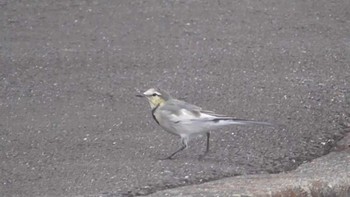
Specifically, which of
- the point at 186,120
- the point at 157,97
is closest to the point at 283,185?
the point at 186,120

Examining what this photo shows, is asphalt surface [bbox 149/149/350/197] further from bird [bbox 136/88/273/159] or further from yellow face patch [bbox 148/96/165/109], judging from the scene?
yellow face patch [bbox 148/96/165/109]

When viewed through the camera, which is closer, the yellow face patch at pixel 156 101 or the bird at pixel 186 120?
the bird at pixel 186 120

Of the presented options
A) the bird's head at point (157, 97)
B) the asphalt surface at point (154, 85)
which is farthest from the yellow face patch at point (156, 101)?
the asphalt surface at point (154, 85)

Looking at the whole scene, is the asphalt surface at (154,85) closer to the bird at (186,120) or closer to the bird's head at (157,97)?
the bird at (186,120)

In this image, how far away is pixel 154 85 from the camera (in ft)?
27.8

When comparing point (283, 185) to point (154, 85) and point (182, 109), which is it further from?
point (154, 85)

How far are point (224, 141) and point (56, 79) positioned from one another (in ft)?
7.10

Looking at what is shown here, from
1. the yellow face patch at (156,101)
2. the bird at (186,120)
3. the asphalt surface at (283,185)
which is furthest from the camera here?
the yellow face patch at (156,101)

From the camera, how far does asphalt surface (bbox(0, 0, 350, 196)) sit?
266 inches

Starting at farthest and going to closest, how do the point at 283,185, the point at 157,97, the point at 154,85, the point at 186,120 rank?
the point at 154,85, the point at 157,97, the point at 186,120, the point at 283,185

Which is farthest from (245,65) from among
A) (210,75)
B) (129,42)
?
(129,42)

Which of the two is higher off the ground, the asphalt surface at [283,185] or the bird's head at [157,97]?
the bird's head at [157,97]

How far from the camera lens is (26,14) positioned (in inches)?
398

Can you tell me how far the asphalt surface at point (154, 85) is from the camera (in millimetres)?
6750
